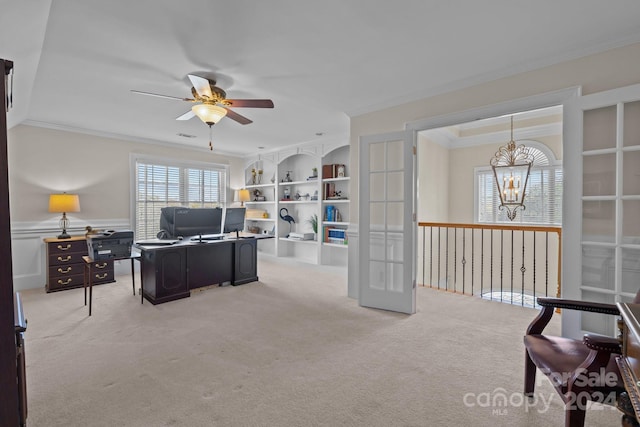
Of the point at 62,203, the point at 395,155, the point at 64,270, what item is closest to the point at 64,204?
the point at 62,203

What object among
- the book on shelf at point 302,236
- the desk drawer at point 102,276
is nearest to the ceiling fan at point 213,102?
the desk drawer at point 102,276

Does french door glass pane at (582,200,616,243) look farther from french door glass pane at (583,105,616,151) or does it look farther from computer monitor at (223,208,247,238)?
computer monitor at (223,208,247,238)

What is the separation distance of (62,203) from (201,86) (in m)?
3.22

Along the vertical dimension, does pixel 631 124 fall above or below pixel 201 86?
below

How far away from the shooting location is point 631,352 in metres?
1.08

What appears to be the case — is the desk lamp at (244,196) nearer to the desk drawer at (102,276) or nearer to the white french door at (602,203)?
the desk drawer at (102,276)

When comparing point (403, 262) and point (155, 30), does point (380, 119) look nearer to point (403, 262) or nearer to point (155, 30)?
point (403, 262)

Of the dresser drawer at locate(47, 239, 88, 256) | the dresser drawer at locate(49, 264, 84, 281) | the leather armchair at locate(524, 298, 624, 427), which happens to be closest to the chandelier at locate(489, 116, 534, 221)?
the leather armchair at locate(524, 298, 624, 427)

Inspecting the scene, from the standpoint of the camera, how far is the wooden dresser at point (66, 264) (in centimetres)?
413

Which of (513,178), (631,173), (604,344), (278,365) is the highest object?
(513,178)

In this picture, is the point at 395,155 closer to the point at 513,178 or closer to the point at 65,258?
the point at 513,178

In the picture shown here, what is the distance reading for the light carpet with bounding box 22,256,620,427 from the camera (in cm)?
174

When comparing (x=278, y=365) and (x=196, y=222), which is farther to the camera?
(x=196, y=222)

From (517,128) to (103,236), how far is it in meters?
6.35
